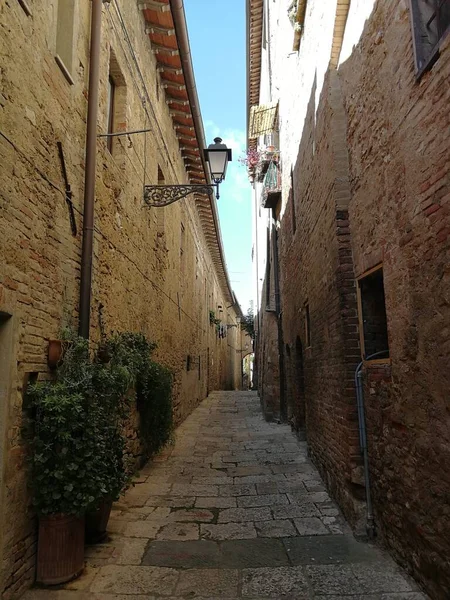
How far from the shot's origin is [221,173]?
7082mm

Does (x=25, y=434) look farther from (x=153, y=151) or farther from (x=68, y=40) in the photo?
(x=153, y=151)

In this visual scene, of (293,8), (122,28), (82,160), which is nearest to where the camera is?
(82,160)

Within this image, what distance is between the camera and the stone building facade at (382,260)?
3.06m

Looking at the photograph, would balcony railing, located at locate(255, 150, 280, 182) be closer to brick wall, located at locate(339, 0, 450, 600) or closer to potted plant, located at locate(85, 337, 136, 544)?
brick wall, located at locate(339, 0, 450, 600)

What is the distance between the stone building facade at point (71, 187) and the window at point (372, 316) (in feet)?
9.21

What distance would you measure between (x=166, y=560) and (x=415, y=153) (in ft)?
12.5

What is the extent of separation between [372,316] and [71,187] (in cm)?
319

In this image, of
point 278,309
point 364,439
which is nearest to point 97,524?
point 364,439

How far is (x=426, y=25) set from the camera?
3.21 m

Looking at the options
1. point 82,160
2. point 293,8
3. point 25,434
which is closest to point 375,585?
point 25,434

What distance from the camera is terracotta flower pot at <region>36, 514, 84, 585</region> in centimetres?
346

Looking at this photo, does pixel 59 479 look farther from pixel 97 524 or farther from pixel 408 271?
pixel 408 271

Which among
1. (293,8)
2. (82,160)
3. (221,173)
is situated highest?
(293,8)

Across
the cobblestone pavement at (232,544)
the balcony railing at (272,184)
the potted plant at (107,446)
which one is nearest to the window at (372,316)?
the cobblestone pavement at (232,544)
